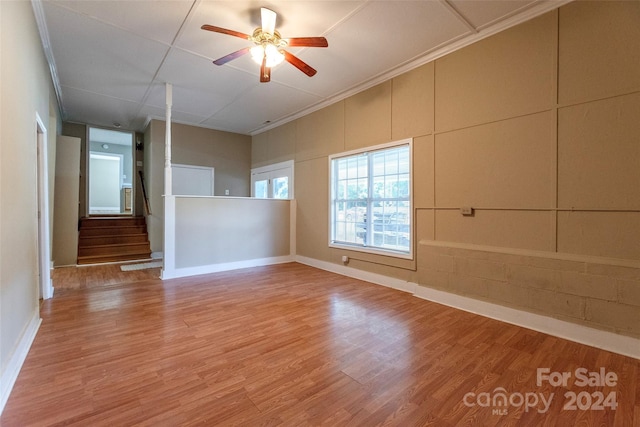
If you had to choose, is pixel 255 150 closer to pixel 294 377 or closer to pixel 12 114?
pixel 12 114

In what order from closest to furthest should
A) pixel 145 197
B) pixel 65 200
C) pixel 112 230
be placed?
pixel 65 200 < pixel 112 230 < pixel 145 197

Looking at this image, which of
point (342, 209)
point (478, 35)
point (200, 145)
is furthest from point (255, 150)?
point (478, 35)

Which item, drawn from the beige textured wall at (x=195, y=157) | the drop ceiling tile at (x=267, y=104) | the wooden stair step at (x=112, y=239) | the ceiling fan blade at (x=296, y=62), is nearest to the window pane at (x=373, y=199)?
the drop ceiling tile at (x=267, y=104)

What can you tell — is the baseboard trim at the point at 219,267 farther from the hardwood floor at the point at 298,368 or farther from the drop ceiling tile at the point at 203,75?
the drop ceiling tile at the point at 203,75

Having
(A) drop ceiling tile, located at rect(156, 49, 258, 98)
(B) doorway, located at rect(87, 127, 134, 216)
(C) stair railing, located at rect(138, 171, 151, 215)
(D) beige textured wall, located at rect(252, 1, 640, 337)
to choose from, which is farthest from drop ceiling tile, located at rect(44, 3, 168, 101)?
(B) doorway, located at rect(87, 127, 134, 216)

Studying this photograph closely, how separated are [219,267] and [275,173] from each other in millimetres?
2527

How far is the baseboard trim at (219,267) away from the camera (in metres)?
4.54

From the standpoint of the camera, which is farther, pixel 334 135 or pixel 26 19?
pixel 334 135

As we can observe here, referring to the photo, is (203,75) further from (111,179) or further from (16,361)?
(111,179)

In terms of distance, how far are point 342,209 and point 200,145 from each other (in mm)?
4069

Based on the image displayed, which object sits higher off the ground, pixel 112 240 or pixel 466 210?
pixel 466 210

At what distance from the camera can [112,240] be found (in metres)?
6.29

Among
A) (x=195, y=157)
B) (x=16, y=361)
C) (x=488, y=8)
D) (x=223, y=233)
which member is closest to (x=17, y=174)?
(x=16, y=361)

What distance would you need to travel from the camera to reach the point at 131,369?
1.99 m
